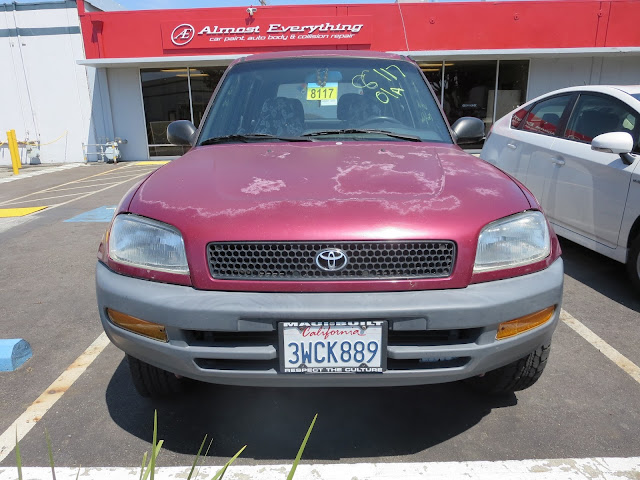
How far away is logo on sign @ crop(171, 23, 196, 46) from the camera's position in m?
14.0

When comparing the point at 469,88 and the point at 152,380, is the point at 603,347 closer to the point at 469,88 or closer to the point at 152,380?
the point at 152,380

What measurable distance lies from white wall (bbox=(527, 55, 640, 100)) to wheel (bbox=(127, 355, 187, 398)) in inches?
598

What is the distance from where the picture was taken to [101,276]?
6.30 ft

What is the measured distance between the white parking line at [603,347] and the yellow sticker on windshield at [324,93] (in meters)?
2.13

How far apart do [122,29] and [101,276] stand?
14415 millimetres

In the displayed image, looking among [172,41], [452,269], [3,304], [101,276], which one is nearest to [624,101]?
[452,269]

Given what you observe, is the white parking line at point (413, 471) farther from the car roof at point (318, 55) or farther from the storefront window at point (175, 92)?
the storefront window at point (175, 92)

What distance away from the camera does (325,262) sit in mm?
1724

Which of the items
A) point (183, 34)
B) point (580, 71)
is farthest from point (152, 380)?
point (580, 71)

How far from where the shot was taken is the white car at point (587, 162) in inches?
139

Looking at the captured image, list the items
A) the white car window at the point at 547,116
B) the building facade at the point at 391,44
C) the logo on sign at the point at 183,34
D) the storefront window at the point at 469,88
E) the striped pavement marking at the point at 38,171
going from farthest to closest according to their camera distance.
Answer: the storefront window at the point at 469,88 < the logo on sign at the point at 183,34 < the building facade at the point at 391,44 < the striped pavement marking at the point at 38,171 < the white car window at the point at 547,116

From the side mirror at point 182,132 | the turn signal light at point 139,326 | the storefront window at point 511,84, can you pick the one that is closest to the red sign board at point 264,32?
the storefront window at point 511,84

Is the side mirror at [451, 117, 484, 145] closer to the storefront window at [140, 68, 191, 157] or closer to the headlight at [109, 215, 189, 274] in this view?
the headlight at [109, 215, 189, 274]

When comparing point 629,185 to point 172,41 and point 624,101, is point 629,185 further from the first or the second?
point 172,41
